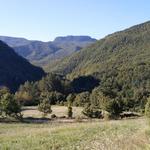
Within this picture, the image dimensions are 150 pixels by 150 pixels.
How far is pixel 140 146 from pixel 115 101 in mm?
59709

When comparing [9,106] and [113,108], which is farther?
[113,108]

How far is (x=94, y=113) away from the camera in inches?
3701

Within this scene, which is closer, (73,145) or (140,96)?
(73,145)

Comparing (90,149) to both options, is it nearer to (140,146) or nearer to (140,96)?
(140,146)

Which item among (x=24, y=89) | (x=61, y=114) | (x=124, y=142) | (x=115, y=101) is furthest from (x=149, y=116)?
(x=24, y=89)

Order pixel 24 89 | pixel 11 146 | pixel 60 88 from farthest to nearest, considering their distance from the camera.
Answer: pixel 60 88, pixel 24 89, pixel 11 146

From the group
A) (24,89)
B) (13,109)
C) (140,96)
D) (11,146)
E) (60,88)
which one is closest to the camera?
(11,146)

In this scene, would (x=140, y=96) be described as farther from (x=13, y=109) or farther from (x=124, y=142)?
(x=124, y=142)

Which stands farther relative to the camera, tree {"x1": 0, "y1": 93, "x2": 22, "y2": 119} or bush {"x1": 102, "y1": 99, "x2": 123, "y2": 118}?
bush {"x1": 102, "y1": 99, "x2": 123, "y2": 118}

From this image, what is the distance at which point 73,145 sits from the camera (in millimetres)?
35219

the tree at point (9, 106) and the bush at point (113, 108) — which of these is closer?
the tree at point (9, 106)

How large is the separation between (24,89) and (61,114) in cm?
6709

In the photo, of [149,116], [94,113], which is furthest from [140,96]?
[149,116]

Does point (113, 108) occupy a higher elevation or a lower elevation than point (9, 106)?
lower
